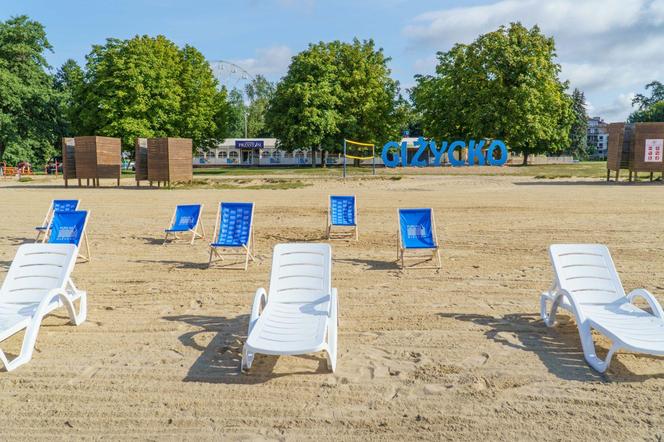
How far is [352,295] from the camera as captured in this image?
694cm

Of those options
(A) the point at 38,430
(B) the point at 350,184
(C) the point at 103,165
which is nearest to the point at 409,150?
(B) the point at 350,184

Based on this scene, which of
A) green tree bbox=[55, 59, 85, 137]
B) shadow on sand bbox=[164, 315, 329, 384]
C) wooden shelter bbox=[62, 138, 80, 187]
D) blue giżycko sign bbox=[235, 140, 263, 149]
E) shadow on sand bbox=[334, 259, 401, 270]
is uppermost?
green tree bbox=[55, 59, 85, 137]

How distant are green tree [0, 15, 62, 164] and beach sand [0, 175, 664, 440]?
3604 centimetres

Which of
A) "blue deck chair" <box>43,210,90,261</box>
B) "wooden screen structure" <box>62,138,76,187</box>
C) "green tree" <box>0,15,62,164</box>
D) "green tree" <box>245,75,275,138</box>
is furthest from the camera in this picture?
"green tree" <box>245,75,275,138</box>

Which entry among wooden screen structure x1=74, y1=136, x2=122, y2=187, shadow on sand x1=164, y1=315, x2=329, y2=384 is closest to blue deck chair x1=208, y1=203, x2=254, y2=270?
shadow on sand x1=164, y1=315, x2=329, y2=384

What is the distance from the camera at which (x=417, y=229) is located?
9.15m

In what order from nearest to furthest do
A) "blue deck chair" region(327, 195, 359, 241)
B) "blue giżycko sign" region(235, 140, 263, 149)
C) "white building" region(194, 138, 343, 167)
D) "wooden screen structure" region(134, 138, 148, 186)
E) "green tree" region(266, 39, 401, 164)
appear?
"blue deck chair" region(327, 195, 359, 241), "wooden screen structure" region(134, 138, 148, 186), "green tree" region(266, 39, 401, 164), "white building" region(194, 138, 343, 167), "blue giżycko sign" region(235, 140, 263, 149)

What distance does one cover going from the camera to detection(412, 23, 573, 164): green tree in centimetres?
4072

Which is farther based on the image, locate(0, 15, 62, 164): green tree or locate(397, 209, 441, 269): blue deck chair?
locate(0, 15, 62, 164): green tree

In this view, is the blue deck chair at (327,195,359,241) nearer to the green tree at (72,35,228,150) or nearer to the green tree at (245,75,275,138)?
the green tree at (72,35,228,150)

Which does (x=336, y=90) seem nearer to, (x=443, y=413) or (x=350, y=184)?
(x=350, y=184)

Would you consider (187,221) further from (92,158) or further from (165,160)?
(92,158)

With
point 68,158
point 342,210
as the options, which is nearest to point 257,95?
point 68,158

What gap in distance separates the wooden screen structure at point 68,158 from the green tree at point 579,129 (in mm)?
66468
